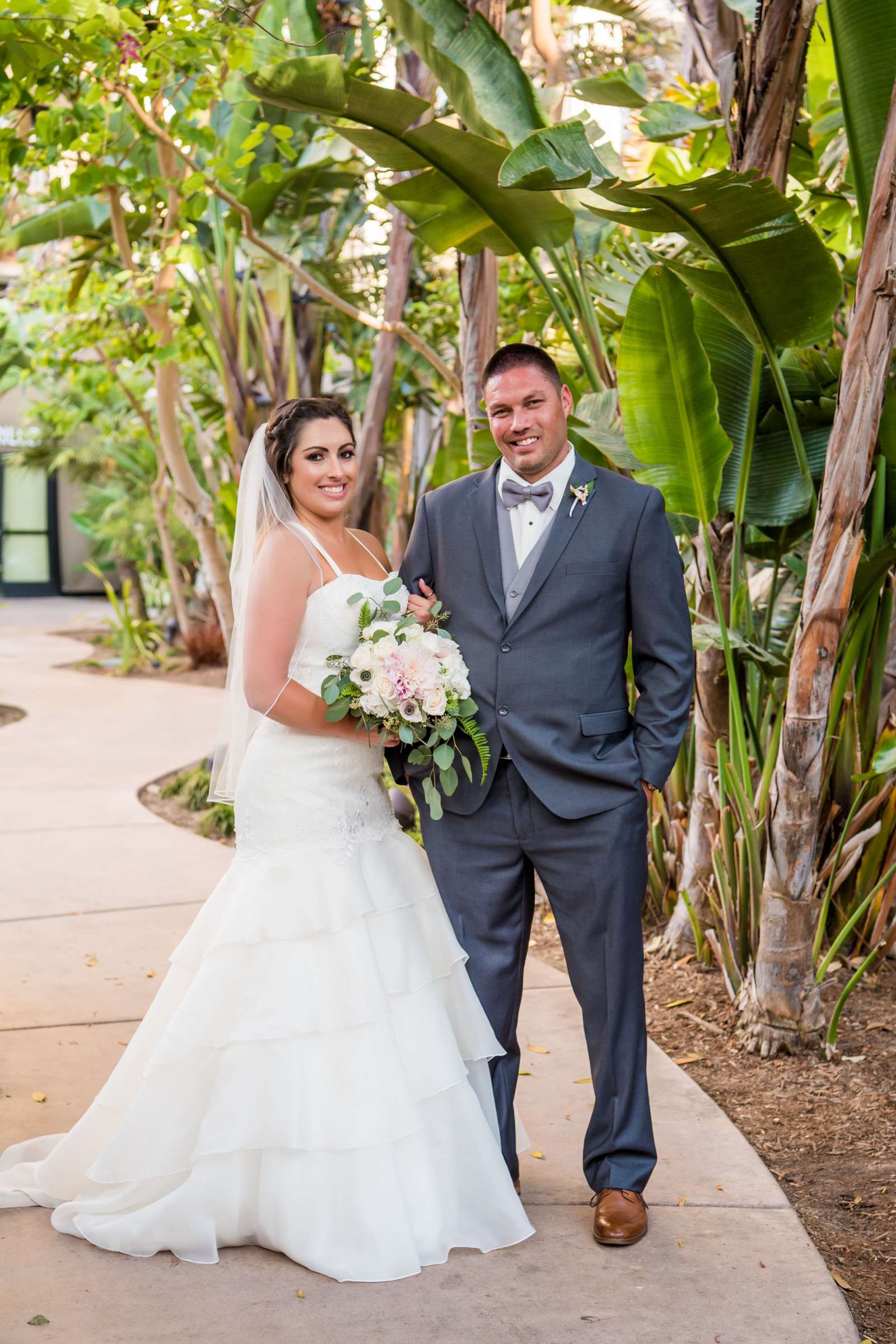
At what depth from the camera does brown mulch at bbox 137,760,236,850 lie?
6.91 m

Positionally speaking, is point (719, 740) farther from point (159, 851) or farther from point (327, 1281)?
point (159, 851)

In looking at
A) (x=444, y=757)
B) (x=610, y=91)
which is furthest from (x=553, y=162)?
(x=610, y=91)

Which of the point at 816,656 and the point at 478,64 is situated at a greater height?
the point at 478,64

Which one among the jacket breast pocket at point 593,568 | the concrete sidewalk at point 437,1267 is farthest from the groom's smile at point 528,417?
the concrete sidewalk at point 437,1267

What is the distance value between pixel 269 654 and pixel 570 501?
0.81 metres

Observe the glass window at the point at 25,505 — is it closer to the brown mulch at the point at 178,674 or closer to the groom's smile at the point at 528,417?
the brown mulch at the point at 178,674

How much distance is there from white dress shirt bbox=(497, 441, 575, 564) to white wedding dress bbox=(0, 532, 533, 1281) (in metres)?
0.39

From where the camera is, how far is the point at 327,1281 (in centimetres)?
271

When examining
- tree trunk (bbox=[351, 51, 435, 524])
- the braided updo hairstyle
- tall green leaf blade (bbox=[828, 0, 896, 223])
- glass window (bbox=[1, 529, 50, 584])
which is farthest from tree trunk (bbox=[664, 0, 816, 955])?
glass window (bbox=[1, 529, 50, 584])

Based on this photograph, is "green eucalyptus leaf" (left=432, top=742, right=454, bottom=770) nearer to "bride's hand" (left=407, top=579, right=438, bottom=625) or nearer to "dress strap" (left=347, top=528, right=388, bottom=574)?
"bride's hand" (left=407, top=579, right=438, bottom=625)

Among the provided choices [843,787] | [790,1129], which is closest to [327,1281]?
[790,1129]

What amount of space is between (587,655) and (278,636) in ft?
2.43

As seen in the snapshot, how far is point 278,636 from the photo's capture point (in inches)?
118

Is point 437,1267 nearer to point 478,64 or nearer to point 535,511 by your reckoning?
point 535,511
